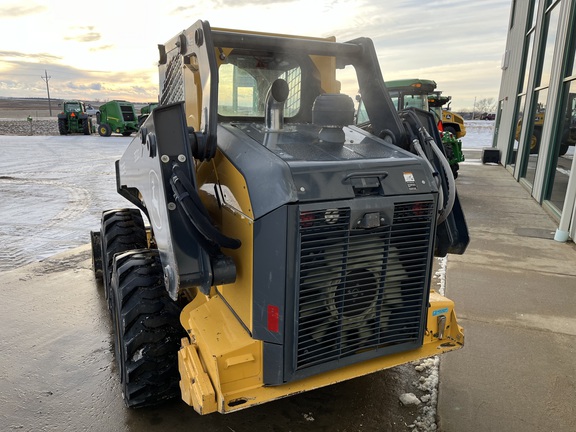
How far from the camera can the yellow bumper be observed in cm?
220

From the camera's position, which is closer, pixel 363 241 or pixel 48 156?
pixel 363 241

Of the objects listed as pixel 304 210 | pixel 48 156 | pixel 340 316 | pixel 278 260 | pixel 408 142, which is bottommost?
pixel 48 156

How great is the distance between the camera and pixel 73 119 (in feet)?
91.6

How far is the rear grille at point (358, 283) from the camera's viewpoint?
217cm

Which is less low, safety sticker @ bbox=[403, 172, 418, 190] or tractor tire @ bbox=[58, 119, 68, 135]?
safety sticker @ bbox=[403, 172, 418, 190]

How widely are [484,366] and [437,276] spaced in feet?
6.08

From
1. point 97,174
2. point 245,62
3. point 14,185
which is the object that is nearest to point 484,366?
point 245,62

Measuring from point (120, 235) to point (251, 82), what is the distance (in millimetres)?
1835

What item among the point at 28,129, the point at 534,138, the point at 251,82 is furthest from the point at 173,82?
the point at 28,129

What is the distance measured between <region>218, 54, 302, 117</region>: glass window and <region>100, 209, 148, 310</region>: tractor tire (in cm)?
163

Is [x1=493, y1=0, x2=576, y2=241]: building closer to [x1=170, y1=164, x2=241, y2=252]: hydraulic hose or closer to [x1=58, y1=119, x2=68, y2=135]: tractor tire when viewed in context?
[x1=170, y1=164, x2=241, y2=252]: hydraulic hose

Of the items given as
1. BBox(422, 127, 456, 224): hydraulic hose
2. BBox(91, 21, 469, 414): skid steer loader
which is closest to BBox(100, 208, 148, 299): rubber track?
BBox(91, 21, 469, 414): skid steer loader

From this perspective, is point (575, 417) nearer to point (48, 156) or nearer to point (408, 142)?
point (408, 142)

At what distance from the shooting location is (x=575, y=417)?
2848 mm
